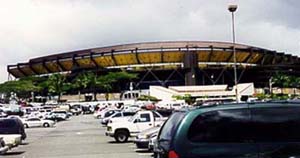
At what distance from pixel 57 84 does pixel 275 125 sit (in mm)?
142110

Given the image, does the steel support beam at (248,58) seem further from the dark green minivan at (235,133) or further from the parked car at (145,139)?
the dark green minivan at (235,133)

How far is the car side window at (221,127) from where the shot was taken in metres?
8.82

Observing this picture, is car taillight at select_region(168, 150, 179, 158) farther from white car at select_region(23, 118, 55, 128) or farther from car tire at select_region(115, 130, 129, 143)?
white car at select_region(23, 118, 55, 128)

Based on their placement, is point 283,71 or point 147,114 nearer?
point 147,114

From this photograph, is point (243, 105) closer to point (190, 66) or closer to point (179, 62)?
point (190, 66)

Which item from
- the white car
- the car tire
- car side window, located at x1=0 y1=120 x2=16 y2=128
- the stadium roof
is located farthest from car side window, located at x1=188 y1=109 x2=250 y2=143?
the stadium roof

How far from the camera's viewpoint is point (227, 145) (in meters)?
8.88

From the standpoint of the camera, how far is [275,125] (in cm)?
906

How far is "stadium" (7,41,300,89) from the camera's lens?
144 m

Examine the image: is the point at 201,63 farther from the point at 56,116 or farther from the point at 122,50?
the point at 56,116

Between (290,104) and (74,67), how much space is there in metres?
148

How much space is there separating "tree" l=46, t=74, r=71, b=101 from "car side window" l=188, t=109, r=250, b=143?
465 ft

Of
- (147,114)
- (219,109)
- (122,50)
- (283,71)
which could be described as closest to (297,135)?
(219,109)

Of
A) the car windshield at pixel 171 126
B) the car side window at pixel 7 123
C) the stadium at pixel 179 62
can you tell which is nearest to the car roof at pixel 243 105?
the car windshield at pixel 171 126
